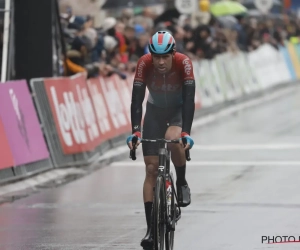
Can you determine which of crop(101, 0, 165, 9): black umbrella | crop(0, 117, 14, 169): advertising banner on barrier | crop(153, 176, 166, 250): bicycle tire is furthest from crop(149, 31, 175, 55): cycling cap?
crop(101, 0, 165, 9): black umbrella

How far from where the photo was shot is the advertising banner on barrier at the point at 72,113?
1708 centimetres

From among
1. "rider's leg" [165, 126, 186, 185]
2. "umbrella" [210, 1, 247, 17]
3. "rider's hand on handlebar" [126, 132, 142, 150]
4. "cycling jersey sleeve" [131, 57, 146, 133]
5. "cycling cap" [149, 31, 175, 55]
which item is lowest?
"umbrella" [210, 1, 247, 17]

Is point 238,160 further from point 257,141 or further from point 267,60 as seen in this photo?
point 267,60

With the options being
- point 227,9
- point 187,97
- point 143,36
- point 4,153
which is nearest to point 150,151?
point 187,97

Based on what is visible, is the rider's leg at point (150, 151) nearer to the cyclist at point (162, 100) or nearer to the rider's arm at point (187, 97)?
the cyclist at point (162, 100)

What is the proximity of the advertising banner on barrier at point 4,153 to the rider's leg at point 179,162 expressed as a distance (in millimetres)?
4766

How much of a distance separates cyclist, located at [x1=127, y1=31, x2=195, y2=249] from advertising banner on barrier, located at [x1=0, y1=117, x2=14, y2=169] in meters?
5.00

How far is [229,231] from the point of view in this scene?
11.1m

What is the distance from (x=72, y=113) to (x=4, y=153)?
2.70m

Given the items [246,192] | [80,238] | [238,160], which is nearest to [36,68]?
[238,160]

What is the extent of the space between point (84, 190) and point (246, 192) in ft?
7.45

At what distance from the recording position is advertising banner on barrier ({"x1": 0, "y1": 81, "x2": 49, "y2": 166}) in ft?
50.5

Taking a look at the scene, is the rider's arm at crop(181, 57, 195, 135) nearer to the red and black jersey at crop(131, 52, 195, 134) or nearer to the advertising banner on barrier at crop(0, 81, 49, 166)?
the red and black jersey at crop(131, 52, 195, 134)

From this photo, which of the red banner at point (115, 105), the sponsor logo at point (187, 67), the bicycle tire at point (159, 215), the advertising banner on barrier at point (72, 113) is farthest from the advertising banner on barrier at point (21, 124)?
the bicycle tire at point (159, 215)
